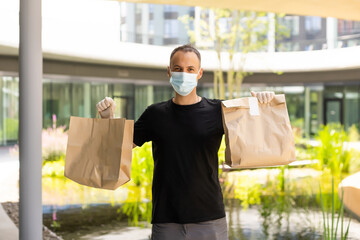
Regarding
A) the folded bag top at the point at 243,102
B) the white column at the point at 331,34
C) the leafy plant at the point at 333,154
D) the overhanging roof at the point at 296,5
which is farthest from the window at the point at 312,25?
the folded bag top at the point at 243,102

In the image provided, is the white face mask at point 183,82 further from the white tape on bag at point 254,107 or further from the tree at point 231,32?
the tree at point 231,32

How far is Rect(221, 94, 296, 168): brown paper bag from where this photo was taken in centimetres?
239

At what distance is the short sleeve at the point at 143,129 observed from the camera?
2.46 metres

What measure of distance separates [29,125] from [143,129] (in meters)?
1.53

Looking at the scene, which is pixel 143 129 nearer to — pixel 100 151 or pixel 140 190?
pixel 100 151

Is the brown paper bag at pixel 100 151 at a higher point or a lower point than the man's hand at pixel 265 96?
lower

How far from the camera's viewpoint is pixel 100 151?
2508 mm

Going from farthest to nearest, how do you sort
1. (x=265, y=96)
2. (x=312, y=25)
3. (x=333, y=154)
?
(x=312, y=25) < (x=333, y=154) < (x=265, y=96)

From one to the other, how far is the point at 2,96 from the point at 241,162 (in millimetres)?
18113

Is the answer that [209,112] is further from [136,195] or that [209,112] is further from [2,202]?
[2,202]

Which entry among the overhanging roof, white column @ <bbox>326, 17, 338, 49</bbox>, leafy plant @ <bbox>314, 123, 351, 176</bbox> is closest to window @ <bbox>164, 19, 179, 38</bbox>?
white column @ <bbox>326, 17, 338, 49</bbox>

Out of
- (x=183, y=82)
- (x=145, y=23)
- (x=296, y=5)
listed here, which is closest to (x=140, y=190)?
(x=296, y=5)

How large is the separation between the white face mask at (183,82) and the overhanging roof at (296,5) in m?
3.43

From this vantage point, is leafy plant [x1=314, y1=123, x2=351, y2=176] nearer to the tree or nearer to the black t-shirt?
the tree
